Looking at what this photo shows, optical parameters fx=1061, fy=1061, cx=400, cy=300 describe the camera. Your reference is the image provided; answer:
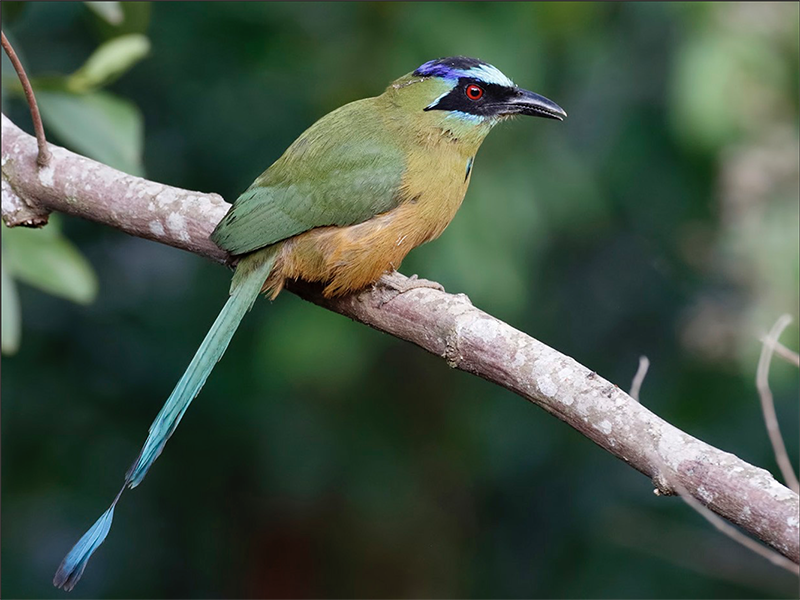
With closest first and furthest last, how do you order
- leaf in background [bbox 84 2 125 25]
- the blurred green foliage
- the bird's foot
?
the bird's foot, leaf in background [bbox 84 2 125 25], the blurred green foliage

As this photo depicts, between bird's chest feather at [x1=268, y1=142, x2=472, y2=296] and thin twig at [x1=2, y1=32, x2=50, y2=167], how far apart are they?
64 cm

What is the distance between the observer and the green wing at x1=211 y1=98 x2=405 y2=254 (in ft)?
8.73

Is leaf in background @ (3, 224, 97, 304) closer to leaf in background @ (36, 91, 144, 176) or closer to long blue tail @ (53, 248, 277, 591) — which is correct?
leaf in background @ (36, 91, 144, 176)

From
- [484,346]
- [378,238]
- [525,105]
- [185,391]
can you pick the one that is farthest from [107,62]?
[484,346]

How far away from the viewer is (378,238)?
9.00ft

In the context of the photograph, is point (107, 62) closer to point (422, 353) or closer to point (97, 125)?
point (97, 125)

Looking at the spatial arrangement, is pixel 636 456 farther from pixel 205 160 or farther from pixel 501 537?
pixel 501 537

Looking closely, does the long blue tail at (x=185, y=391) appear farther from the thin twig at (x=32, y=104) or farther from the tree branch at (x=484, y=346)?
the thin twig at (x=32, y=104)

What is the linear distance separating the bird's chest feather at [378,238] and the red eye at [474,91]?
23 cm

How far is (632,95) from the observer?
176 inches

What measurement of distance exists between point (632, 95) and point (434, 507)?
81.0 inches

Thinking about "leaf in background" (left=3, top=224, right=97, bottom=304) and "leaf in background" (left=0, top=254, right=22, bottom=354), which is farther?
"leaf in background" (left=3, top=224, right=97, bottom=304)

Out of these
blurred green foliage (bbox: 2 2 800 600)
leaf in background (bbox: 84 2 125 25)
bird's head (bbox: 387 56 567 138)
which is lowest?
blurred green foliage (bbox: 2 2 800 600)

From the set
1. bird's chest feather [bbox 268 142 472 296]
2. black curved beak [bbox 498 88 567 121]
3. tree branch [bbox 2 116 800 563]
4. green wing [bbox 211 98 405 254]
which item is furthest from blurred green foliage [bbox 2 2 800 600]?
tree branch [bbox 2 116 800 563]
